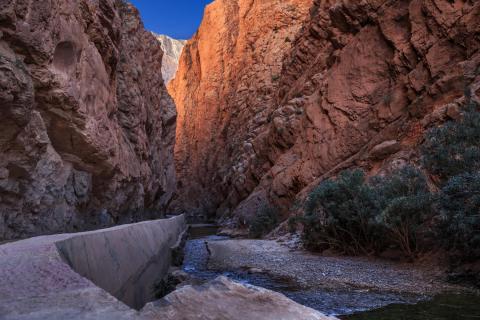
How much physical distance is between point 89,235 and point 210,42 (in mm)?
57238

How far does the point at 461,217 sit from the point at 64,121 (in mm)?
9635

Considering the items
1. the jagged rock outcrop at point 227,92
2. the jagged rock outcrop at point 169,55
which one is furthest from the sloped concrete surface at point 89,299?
the jagged rock outcrop at point 169,55

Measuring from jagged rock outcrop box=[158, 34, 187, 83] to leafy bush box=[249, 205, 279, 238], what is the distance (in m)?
101

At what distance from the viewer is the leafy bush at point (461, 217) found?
265 inches

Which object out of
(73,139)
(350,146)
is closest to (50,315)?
(73,139)

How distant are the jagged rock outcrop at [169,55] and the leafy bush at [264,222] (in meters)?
101

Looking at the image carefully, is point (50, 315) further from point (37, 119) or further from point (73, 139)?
point (73, 139)

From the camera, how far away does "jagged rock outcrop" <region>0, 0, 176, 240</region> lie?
793 centimetres

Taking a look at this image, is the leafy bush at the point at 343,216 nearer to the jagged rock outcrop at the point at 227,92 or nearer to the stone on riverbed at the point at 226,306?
the stone on riverbed at the point at 226,306

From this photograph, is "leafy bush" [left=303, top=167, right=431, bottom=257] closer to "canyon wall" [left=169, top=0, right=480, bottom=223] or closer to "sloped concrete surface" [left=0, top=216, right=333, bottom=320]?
"canyon wall" [left=169, top=0, right=480, bottom=223]

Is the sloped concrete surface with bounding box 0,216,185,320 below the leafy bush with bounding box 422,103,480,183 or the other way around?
below

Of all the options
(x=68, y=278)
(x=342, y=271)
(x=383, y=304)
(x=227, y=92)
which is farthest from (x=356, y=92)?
(x=227, y=92)

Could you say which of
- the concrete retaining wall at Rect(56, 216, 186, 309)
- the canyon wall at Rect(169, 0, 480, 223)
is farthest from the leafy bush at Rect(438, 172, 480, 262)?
the canyon wall at Rect(169, 0, 480, 223)

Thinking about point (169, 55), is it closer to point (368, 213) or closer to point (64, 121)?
point (64, 121)
